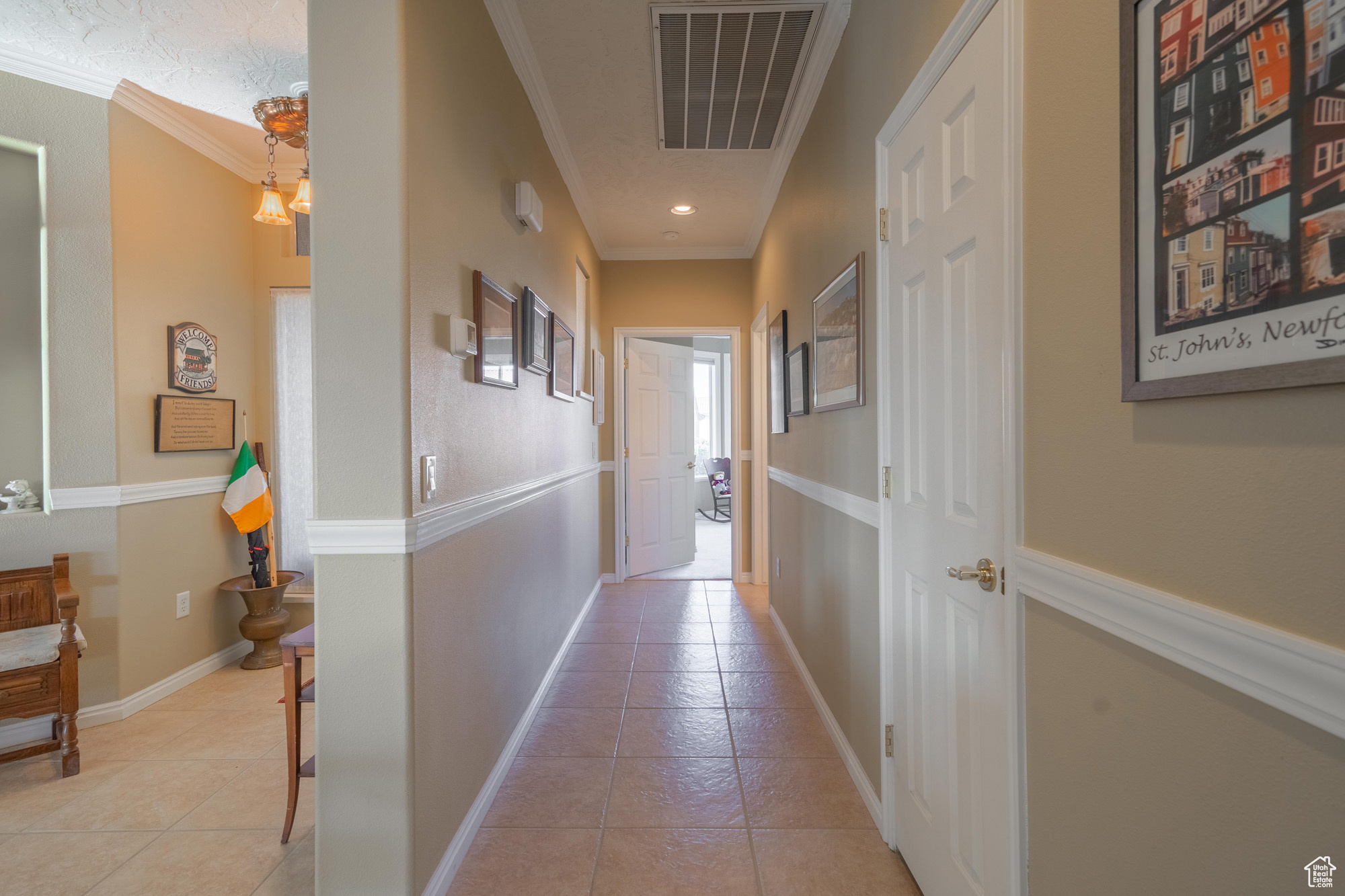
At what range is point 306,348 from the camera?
370cm

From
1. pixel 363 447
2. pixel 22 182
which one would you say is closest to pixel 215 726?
pixel 363 447

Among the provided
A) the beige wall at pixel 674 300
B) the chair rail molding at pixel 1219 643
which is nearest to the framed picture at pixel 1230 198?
the chair rail molding at pixel 1219 643

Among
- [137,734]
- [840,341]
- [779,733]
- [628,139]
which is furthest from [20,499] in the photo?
[840,341]

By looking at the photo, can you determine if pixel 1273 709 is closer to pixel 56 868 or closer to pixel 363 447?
pixel 363 447

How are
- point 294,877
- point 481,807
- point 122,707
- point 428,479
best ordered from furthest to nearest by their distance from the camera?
point 122,707
point 481,807
point 294,877
point 428,479

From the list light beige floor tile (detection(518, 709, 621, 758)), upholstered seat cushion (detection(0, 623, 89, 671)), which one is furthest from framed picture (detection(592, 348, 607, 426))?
upholstered seat cushion (detection(0, 623, 89, 671))

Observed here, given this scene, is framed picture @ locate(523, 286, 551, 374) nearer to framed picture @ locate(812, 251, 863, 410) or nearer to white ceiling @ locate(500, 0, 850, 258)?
white ceiling @ locate(500, 0, 850, 258)

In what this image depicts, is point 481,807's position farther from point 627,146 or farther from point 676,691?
point 627,146

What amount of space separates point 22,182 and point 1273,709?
410 cm

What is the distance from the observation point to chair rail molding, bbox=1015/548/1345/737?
1.92 feet

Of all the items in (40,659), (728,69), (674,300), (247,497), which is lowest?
(40,659)

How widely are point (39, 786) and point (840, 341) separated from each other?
3185mm

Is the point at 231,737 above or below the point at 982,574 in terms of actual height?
below

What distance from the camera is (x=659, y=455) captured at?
Result: 5.57 m
